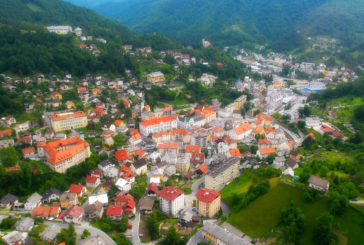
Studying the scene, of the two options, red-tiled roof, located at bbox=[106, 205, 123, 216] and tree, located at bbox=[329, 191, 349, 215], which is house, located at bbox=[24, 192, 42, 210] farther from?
tree, located at bbox=[329, 191, 349, 215]

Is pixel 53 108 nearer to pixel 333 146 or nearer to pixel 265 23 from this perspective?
pixel 333 146

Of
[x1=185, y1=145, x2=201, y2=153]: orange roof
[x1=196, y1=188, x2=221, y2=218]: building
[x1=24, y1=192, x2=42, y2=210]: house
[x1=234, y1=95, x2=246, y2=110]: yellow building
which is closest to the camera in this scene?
[x1=24, y1=192, x2=42, y2=210]: house

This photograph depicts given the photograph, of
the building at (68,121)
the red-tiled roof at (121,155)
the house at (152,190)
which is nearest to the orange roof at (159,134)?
the red-tiled roof at (121,155)

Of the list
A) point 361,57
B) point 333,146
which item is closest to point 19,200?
point 333,146

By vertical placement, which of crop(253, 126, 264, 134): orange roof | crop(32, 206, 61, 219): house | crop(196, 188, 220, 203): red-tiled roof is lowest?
crop(253, 126, 264, 134): orange roof

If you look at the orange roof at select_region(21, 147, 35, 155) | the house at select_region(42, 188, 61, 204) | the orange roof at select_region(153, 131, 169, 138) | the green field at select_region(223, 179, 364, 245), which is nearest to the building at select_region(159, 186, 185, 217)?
the green field at select_region(223, 179, 364, 245)

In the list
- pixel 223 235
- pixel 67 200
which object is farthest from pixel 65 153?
pixel 223 235

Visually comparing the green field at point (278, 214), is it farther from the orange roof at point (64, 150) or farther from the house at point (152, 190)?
the orange roof at point (64, 150)

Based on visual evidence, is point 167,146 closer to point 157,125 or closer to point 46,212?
point 157,125
